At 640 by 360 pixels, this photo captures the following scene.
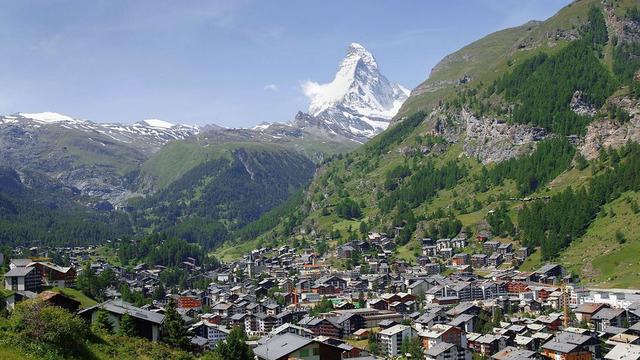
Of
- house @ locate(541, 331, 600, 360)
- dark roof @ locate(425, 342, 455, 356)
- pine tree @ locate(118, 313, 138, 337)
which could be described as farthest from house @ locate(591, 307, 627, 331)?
pine tree @ locate(118, 313, 138, 337)

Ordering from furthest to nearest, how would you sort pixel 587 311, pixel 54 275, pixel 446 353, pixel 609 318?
pixel 587 311 < pixel 609 318 < pixel 54 275 < pixel 446 353

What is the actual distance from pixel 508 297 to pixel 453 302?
11.5 m

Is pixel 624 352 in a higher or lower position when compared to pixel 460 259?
higher

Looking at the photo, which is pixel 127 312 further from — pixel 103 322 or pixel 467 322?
pixel 467 322

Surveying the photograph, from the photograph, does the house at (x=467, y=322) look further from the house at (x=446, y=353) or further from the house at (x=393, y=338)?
the house at (x=446, y=353)

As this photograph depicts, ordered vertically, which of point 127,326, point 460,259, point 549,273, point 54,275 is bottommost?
point 460,259

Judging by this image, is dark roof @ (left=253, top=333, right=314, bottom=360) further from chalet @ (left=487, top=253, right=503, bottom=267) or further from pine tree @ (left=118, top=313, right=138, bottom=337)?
chalet @ (left=487, top=253, right=503, bottom=267)

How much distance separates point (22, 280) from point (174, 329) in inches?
1555

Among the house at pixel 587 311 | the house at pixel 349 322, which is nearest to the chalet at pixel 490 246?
the house at pixel 587 311

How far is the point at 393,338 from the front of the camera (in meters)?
112

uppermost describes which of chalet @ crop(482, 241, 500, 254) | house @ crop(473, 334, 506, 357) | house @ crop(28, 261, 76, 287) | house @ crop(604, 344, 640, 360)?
house @ crop(28, 261, 76, 287)

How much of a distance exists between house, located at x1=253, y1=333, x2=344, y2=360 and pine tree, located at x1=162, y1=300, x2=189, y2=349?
9.47m

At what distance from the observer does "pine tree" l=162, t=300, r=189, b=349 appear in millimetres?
61125

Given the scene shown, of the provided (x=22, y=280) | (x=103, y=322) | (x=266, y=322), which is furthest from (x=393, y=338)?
(x=103, y=322)
